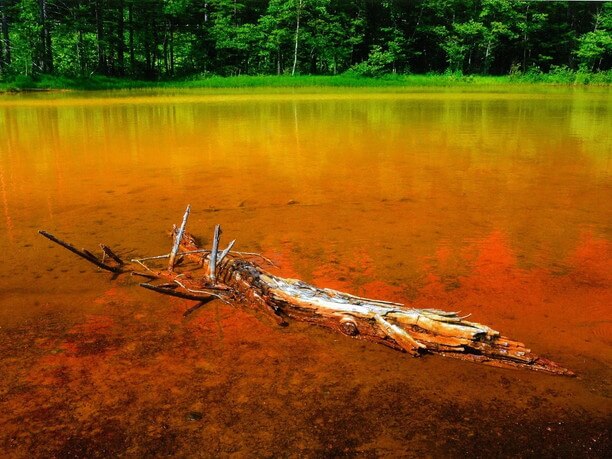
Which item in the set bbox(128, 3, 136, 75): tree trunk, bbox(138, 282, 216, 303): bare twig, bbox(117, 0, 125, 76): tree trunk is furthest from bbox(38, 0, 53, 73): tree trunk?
bbox(138, 282, 216, 303): bare twig

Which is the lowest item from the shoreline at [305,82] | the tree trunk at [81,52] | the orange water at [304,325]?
the orange water at [304,325]

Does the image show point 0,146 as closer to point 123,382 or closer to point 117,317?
point 117,317

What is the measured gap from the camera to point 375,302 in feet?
9.79

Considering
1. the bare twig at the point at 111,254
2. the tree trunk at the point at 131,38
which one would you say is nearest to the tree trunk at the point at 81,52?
the tree trunk at the point at 131,38

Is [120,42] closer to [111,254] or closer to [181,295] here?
[111,254]

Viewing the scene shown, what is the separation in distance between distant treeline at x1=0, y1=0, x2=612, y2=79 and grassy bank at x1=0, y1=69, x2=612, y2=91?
7.10 feet

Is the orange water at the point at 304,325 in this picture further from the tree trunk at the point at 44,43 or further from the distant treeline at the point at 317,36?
the distant treeline at the point at 317,36

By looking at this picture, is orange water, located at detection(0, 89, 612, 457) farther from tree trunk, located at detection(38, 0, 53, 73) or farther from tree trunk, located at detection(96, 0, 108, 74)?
tree trunk, located at detection(96, 0, 108, 74)

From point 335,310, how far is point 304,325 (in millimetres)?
226

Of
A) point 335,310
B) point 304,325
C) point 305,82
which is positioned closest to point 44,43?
point 305,82

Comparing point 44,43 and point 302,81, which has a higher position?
point 44,43

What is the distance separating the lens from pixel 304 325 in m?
3.10

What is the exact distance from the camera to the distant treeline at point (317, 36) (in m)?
33.8

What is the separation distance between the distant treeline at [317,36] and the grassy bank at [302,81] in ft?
7.10
